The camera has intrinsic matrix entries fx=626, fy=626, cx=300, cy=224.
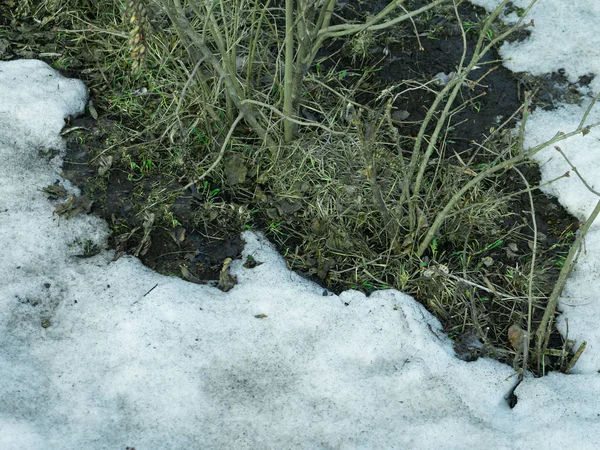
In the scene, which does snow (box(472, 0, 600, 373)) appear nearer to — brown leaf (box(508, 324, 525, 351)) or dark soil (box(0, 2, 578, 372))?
dark soil (box(0, 2, 578, 372))

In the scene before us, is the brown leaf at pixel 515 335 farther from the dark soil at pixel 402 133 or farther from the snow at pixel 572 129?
the snow at pixel 572 129

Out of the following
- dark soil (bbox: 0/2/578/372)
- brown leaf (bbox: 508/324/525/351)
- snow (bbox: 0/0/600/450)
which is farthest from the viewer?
dark soil (bbox: 0/2/578/372)

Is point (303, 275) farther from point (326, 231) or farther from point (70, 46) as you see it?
point (70, 46)

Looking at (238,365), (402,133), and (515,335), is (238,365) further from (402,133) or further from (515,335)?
(402,133)

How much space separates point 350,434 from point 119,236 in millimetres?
1304

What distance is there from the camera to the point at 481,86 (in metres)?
3.33

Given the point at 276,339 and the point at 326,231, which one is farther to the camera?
the point at 326,231

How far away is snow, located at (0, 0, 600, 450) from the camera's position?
2.24 metres

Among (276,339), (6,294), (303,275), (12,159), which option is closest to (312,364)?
(276,339)

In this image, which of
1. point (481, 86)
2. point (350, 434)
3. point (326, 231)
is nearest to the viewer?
point (350, 434)

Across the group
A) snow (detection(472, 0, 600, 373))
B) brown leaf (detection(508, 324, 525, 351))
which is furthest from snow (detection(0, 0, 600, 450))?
brown leaf (detection(508, 324, 525, 351))

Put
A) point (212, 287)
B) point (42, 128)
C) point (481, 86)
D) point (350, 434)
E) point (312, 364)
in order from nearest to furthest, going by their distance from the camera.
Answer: point (350, 434) → point (312, 364) → point (212, 287) → point (42, 128) → point (481, 86)

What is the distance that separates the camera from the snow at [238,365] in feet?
7.34

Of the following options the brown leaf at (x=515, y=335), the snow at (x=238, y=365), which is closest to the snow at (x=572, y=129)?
the snow at (x=238, y=365)
